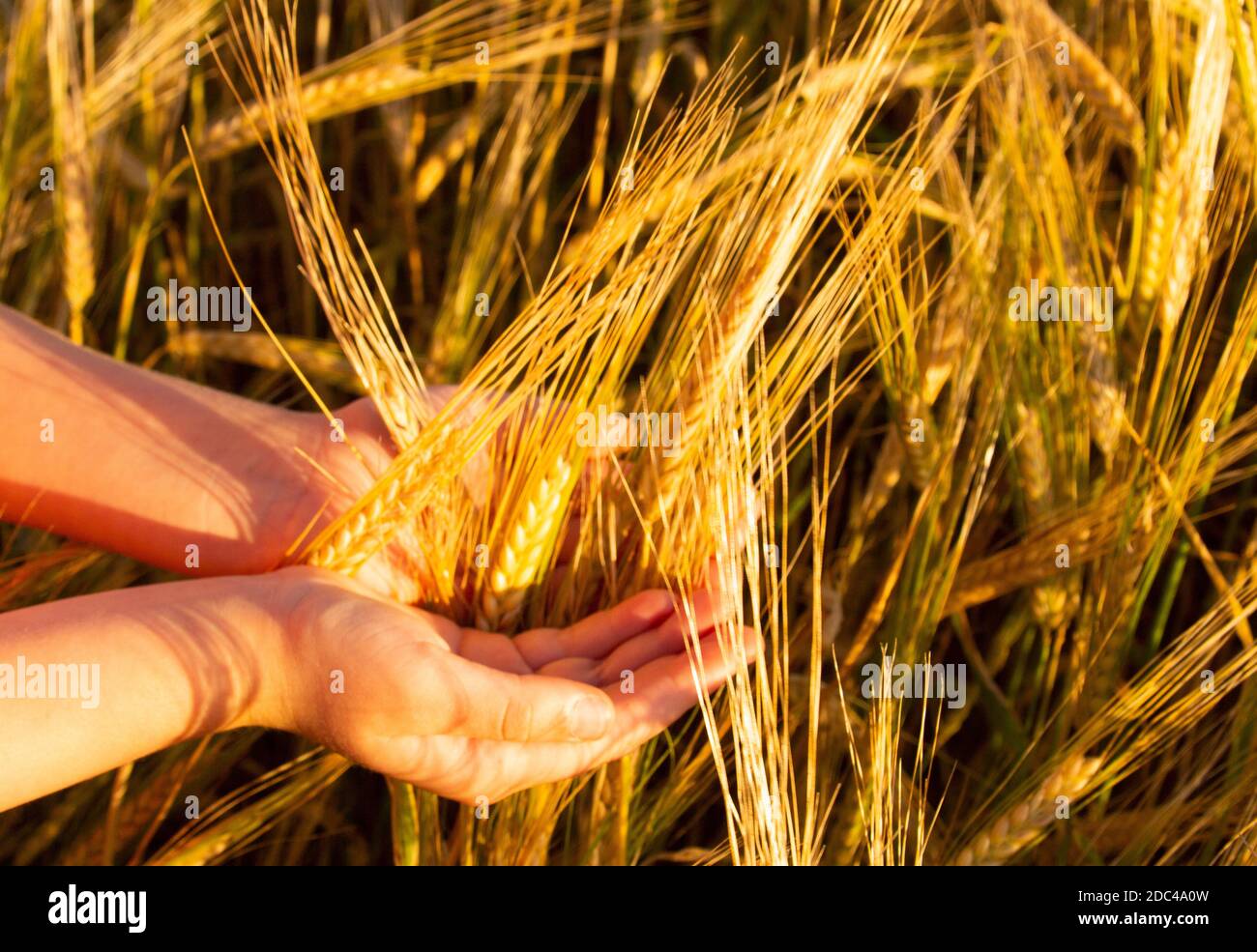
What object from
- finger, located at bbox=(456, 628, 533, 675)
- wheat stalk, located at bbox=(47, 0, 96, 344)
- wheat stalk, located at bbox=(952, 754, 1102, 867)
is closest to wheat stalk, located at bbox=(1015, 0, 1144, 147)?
wheat stalk, located at bbox=(952, 754, 1102, 867)

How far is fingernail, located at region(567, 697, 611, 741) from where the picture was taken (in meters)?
0.76

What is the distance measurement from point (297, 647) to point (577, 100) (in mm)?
836

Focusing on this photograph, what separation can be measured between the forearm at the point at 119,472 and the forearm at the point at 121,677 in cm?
20

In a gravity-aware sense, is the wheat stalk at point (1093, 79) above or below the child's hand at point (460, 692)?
above

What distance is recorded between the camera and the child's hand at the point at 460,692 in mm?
760

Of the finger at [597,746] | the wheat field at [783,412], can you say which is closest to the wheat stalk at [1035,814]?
the wheat field at [783,412]

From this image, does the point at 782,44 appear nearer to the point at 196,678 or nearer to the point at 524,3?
the point at 524,3

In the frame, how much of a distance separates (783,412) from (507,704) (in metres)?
0.29

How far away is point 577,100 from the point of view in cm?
140

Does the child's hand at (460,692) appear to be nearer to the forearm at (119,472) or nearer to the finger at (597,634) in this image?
the finger at (597,634)

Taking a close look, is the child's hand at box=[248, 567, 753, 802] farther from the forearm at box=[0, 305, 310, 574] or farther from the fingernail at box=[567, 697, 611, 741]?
the forearm at box=[0, 305, 310, 574]

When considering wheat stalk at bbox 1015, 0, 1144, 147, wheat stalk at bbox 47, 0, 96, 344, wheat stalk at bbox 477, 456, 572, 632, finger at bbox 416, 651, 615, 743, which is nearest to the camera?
finger at bbox 416, 651, 615, 743

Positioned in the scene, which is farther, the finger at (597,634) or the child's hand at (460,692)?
the finger at (597,634)
